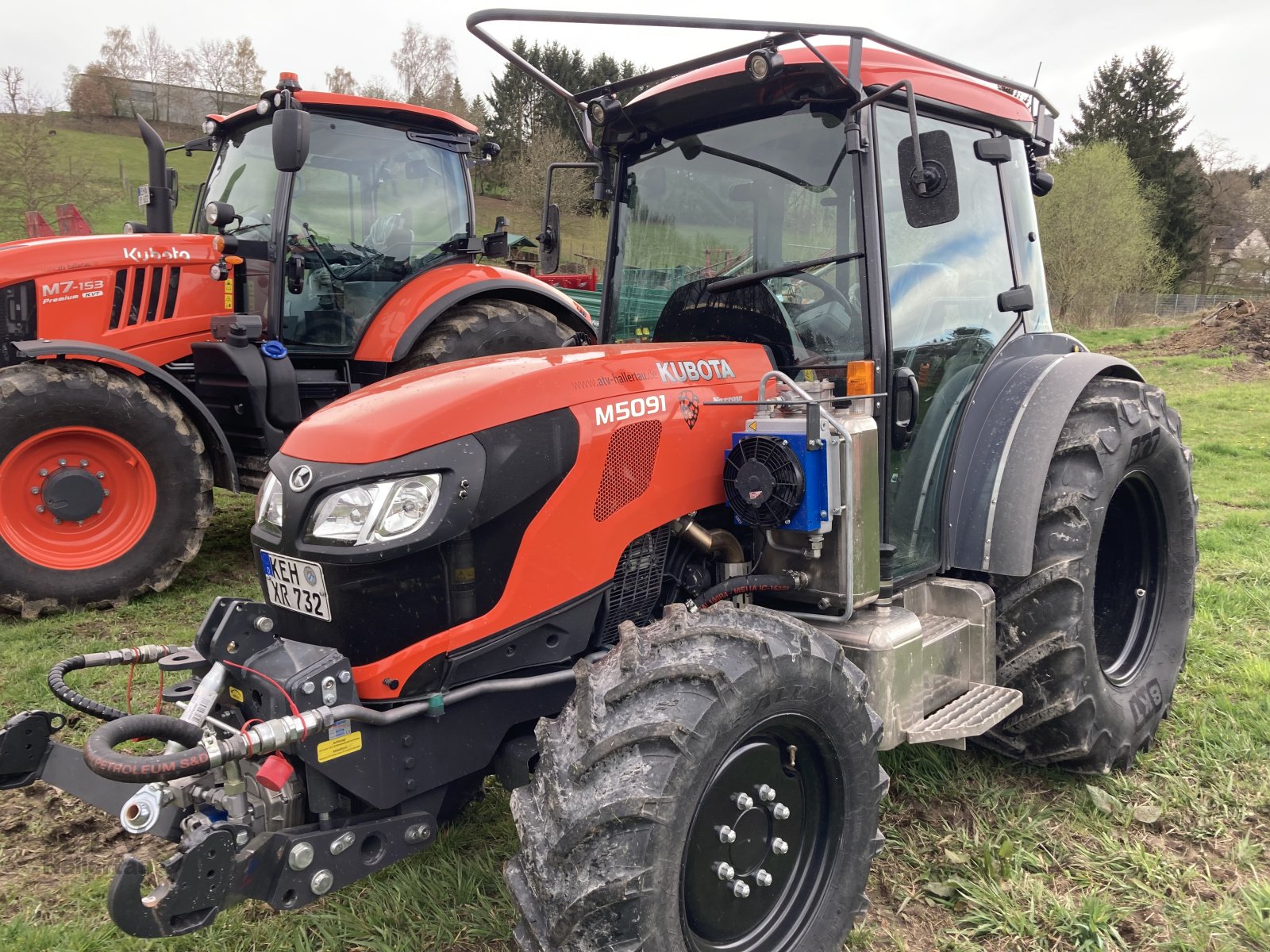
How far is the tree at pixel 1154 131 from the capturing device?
36.8 metres

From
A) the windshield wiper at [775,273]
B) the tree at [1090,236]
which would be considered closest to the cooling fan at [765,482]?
the windshield wiper at [775,273]

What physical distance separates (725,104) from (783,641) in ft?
5.51

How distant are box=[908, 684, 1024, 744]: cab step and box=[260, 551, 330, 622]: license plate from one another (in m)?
1.64

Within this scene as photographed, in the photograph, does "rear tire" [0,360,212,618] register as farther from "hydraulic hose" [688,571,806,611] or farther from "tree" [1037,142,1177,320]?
"tree" [1037,142,1177,320]

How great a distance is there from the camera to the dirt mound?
1680cm

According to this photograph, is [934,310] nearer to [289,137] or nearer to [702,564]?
[702,564]

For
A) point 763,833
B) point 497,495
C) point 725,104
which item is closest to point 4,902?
point 497,495

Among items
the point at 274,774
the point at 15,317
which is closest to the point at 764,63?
the point at 274,774

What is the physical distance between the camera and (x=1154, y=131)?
1492 inches

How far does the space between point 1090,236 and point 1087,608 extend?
27708 millimetres

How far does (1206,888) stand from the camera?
8.73 feet

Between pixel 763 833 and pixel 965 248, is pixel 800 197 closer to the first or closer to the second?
pixel 965 248

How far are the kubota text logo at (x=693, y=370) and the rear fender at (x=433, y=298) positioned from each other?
114 inches

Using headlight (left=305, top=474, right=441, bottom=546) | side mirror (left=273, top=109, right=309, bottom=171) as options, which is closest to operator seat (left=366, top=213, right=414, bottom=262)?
side mirror (left=273, top=109, right=309, bottom=171)
